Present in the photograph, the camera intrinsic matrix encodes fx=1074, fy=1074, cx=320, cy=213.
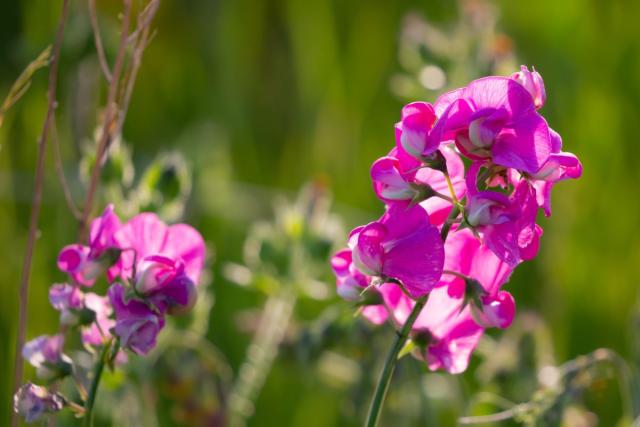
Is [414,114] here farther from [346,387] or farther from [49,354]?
[346,387]

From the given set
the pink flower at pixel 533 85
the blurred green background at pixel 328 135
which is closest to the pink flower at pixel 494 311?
the pink flower at pixel 533 85

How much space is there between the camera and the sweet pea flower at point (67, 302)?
23.5 inches

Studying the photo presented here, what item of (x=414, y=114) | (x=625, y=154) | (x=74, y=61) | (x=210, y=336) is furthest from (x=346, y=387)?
(x=414, y=114)

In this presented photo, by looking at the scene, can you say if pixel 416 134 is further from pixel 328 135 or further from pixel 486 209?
pixel 328 135

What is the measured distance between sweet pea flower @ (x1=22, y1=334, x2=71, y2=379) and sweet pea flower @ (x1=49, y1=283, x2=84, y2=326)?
0.02m

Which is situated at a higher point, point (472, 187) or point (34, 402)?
point (472, 187)

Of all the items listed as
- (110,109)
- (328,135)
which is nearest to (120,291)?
(110,109)

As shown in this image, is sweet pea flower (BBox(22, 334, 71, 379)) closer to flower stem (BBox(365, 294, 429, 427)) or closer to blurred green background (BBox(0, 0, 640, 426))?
flower stem (BBox(365, 294, 429, 427))

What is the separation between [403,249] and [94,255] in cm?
19

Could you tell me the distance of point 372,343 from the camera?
1.08 m

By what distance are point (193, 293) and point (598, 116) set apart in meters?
1.12

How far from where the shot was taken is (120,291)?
0.59m

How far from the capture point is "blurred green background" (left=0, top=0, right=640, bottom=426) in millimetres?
1430

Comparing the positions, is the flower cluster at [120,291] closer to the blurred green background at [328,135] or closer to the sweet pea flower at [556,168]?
the sweet pea flower at [556,168]
